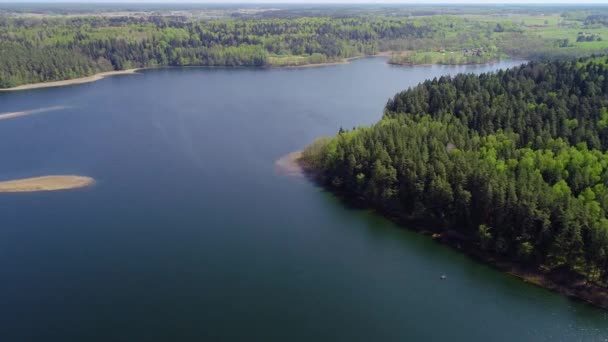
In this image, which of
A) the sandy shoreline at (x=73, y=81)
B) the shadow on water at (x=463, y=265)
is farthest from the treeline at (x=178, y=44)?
the shadow on water at (x=463, y=265)

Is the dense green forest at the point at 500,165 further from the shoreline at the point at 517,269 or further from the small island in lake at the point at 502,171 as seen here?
the shoreline at the point at 517,269

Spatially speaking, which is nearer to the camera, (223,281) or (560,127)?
(223,281)

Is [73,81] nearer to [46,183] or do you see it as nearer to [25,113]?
[25,113]

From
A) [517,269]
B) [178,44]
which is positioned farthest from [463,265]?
[178,44]

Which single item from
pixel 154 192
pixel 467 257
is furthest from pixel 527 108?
pixel 154 192

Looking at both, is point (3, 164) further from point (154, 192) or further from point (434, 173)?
point (434, 173)
